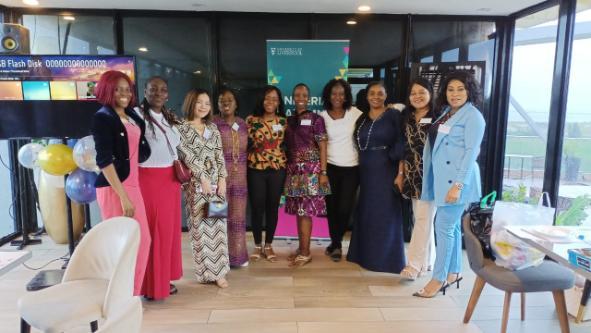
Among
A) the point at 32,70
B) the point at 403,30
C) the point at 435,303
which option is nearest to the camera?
the point at 435,303

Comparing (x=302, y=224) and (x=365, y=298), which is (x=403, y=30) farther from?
(x=365, y=298)

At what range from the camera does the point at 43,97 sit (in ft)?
11.6

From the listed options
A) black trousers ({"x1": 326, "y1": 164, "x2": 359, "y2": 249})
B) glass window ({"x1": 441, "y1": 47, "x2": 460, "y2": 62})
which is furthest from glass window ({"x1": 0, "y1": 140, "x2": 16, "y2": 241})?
glass window ({"x1": 441, "y1": 47, "x2": 460, "y2": 62})

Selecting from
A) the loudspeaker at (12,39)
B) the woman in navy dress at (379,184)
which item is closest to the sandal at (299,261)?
the woman in navy dress at (379,184)

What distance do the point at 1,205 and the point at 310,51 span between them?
3604mm

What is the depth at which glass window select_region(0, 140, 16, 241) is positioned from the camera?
168 inches

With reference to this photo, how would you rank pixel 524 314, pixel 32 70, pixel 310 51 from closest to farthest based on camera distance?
pixel 524 314 → pixel 32 70 → pixel 310 51

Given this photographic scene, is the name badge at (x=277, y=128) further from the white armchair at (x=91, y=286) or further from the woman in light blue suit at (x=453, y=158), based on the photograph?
the white armchair at (x=91, y=286)

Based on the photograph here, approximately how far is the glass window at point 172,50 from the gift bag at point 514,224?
3.18 metres

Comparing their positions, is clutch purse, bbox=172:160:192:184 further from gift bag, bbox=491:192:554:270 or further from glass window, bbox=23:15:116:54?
glass window, bbox=23:15:116:54

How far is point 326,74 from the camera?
3975 millimetres

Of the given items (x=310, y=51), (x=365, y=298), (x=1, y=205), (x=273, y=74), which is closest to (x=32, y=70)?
(x=1, y=205)

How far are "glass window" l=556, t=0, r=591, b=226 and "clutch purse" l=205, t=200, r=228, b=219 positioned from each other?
8.33 ft

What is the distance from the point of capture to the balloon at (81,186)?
335 centimetres
